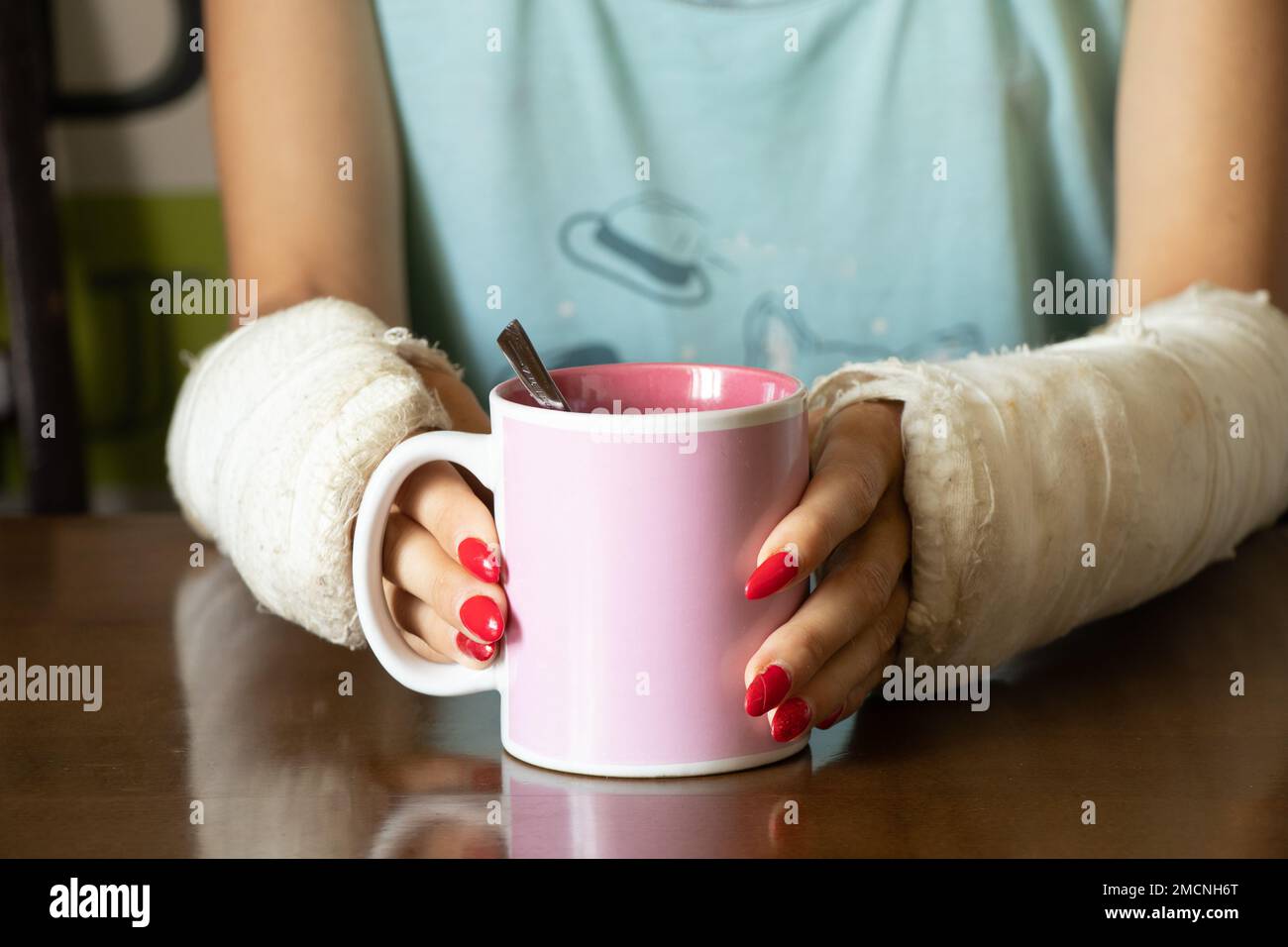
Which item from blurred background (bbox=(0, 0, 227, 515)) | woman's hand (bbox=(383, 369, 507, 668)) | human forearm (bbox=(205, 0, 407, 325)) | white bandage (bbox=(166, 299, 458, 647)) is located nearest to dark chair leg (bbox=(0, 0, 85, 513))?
blurred background (bbox=(0, 0, 227, 515))

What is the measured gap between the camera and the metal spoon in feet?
1.43

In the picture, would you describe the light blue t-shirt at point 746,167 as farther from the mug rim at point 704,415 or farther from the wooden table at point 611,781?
the mug rim at point 704,415

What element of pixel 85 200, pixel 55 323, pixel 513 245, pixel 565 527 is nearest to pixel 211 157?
pixel 85 200

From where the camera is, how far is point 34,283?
1200mm

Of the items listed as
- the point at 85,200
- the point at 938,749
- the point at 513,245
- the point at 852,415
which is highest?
the point at 85,200

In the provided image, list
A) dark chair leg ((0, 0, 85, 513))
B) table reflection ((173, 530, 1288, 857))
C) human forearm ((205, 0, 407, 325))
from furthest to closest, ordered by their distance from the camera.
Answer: dark chair leg ((0, 0, 85, 513)) → human forearm ((205, 0, 407, 325)) → table reflection ((173, 530, 1288, 857))

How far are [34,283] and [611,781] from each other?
3.22 feet

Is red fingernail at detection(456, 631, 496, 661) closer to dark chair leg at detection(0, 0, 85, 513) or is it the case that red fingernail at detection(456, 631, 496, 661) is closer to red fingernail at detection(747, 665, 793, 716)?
red fingernail at detection(747, 665, 793, 716)

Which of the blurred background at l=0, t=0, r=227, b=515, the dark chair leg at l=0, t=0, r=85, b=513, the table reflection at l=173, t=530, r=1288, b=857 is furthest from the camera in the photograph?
the blurred background at l=0, t=0, r=227, b=515

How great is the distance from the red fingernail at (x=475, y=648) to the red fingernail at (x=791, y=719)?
93 mm

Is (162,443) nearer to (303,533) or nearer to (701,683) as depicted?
(303,533)

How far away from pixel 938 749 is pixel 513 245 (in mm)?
596

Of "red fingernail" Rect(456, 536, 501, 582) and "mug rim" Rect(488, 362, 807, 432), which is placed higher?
"mug rim" Rect(488, 362, 807, 432)

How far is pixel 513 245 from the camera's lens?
0.96 metres
